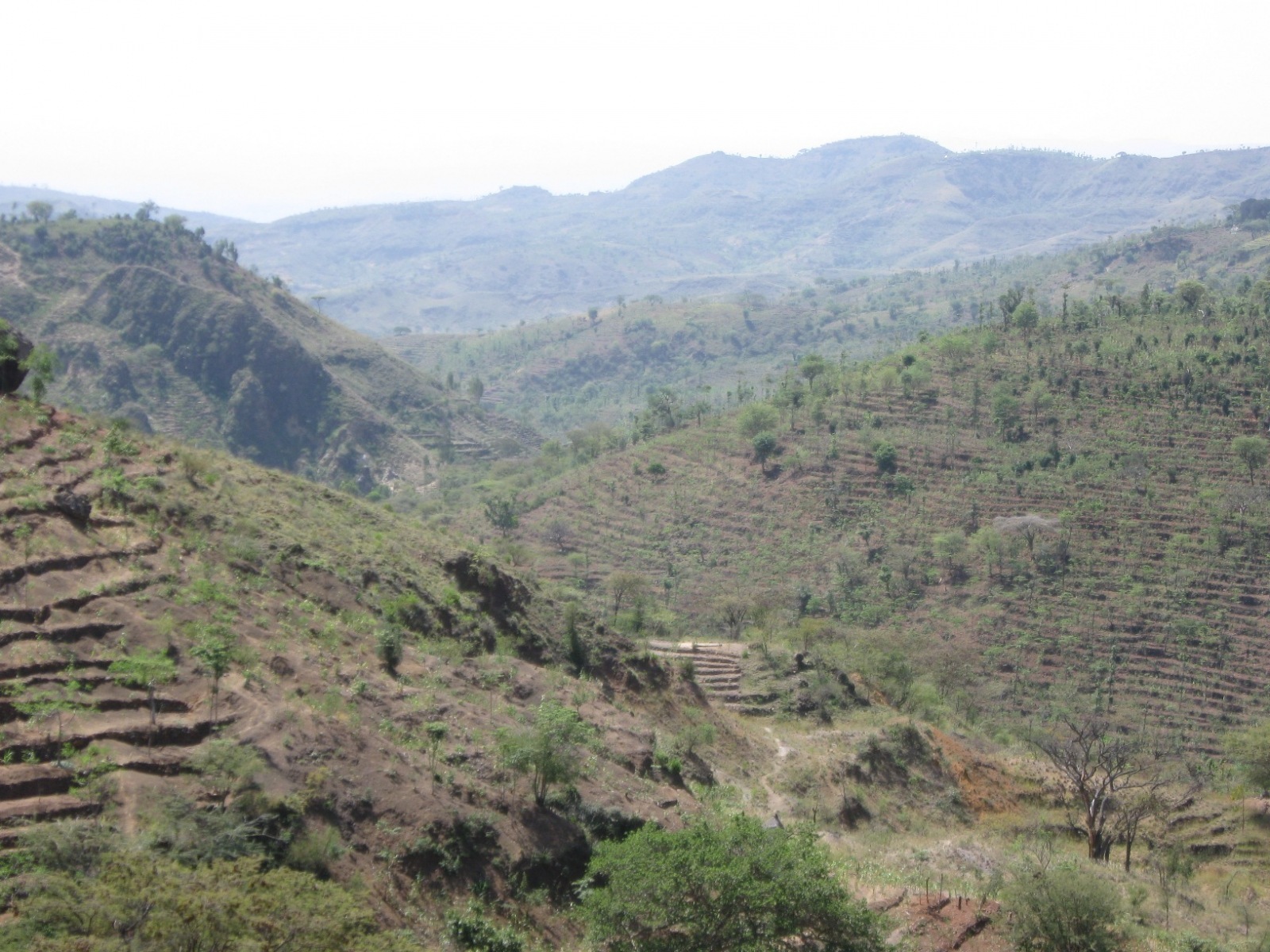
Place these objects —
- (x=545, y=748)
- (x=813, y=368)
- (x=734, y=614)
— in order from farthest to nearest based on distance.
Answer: (x=813, y=368)
(x=734, y=614)
(x=545, y=748)

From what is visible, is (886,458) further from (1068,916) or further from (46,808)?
(46,808)

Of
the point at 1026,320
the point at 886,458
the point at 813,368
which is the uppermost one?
the point at 1026,320

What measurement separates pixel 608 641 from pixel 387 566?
7.30m

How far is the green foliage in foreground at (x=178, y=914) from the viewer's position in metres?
10.6

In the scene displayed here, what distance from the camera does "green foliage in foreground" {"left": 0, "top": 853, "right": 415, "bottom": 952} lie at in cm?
1064

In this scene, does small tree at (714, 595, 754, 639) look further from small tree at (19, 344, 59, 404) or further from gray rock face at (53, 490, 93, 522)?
gray rock face at (53, 490, 93, 522)

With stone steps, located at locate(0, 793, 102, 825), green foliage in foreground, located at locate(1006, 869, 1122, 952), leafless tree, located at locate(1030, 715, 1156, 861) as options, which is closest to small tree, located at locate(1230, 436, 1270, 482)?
leafless tree, located at locate(1030, 715, 1156, 861)

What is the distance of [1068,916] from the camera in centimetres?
1623

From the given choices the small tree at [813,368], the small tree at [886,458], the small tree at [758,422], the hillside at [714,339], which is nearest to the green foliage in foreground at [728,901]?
the small tree at [886,458]

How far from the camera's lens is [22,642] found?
16750 millimetres

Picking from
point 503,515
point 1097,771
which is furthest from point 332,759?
point 503,515

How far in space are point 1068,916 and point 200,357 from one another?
320ft

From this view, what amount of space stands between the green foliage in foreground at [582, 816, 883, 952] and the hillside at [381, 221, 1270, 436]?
425ft

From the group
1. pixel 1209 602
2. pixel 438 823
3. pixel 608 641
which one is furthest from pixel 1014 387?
pixel 438 823
